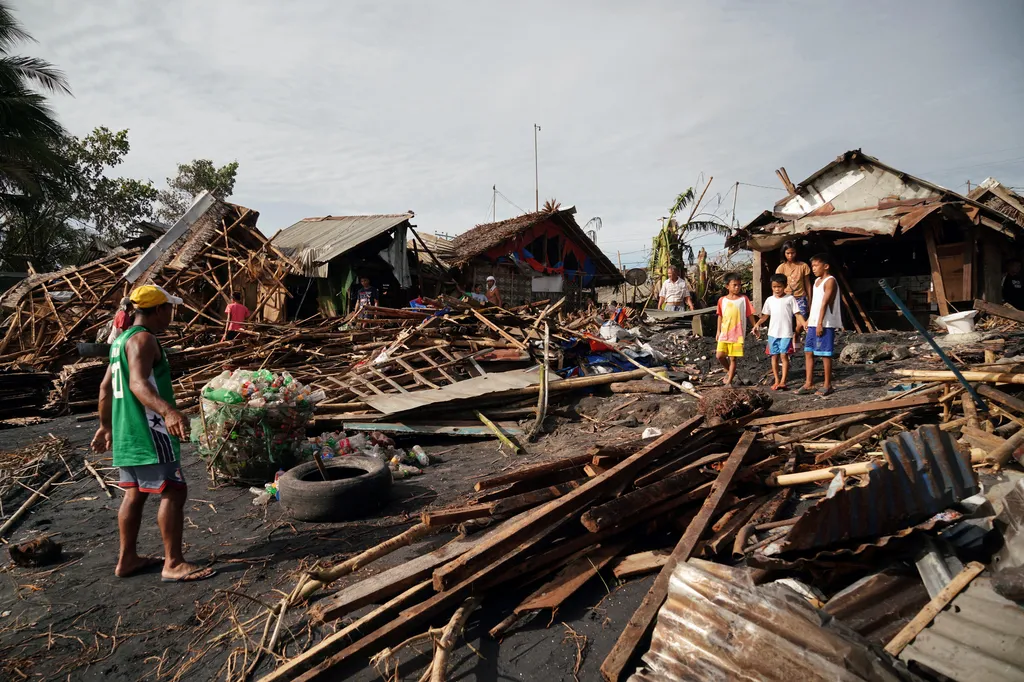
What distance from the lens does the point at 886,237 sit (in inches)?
503

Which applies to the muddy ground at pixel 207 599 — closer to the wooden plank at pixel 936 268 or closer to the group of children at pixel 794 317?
the group of children at pixel 794 317

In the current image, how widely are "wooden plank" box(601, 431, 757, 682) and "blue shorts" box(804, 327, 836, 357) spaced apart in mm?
3606

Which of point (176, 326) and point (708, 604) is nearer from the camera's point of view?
point (708, 604)

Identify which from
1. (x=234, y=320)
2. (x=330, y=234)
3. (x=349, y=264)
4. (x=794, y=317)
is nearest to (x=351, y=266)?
(x=349, y=264)

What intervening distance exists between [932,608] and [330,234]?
17.7 metres

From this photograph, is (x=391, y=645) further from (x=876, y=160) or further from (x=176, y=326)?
(x=876, y=160)

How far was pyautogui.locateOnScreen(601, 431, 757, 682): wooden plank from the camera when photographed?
2.46 meters

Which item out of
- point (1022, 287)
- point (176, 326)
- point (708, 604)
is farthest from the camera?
point (1022, 287)

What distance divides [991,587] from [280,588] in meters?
3.75

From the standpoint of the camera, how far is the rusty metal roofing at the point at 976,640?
204 centimetres

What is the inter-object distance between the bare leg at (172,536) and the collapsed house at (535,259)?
14.9 meters

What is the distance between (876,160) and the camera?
13859 mm

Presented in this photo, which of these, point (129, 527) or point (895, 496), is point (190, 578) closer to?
point (129, 527)

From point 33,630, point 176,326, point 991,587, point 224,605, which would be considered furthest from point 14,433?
point 991,587
